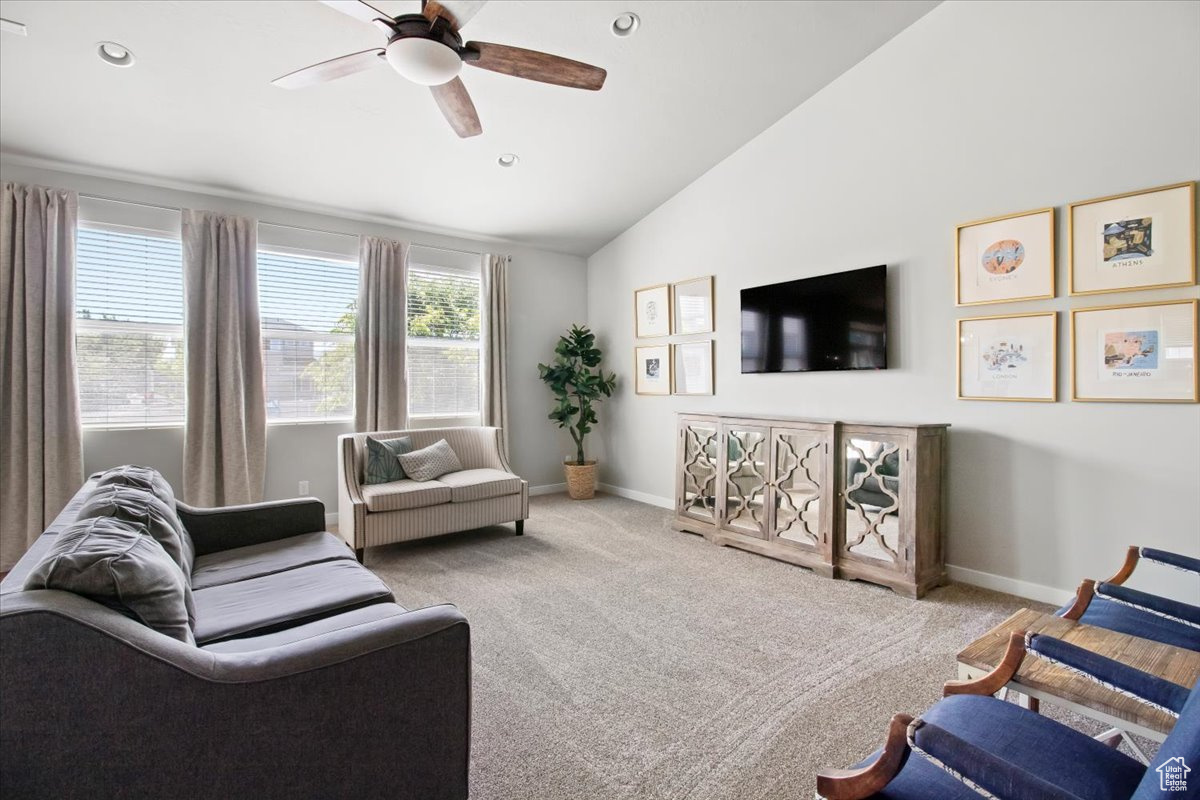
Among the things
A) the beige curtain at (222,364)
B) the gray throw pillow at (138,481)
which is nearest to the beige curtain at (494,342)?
the beige curtain at (222,364)

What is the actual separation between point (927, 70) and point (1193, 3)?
1126 millimetres

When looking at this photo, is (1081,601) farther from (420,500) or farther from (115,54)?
(115,54)

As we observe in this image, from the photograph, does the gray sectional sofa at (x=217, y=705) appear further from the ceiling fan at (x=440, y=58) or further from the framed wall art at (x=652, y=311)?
the framed wall art at (x=652, y=311)

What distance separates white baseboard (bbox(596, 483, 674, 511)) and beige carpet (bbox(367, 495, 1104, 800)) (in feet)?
3.97

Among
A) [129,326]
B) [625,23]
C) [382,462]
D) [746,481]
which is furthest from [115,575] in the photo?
[129,326]

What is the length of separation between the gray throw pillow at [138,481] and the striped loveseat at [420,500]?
1.47 m

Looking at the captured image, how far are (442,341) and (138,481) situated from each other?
11.2 feet

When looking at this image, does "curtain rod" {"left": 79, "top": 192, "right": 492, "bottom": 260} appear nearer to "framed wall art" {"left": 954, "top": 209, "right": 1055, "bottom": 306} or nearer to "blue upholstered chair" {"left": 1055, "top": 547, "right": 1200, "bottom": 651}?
"framed wall art" {"left": 954, "top": 209, "right": 1055, "bottom": 306}

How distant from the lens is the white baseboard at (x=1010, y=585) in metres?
2.96

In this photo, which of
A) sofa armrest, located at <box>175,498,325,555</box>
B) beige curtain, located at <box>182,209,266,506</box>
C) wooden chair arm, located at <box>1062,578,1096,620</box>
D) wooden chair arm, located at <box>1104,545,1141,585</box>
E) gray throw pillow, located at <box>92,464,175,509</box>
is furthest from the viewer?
Answer: beige curtain, located at <box>182,209,266,506</box>

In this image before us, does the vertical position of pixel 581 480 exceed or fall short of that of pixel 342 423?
it falls short

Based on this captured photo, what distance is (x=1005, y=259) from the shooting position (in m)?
3.07

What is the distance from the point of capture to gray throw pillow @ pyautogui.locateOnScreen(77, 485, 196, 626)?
173 centimetres

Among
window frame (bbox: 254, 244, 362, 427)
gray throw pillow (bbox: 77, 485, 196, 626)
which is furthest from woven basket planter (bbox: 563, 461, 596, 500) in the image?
gray throw pillow (bbox: 77, 485, 196, 626)
